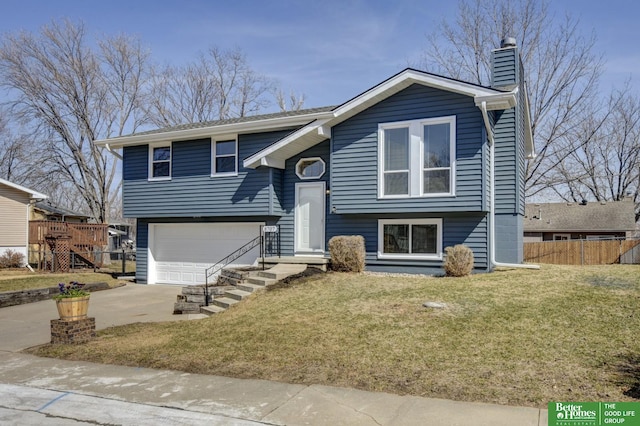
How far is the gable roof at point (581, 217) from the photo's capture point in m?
32.0

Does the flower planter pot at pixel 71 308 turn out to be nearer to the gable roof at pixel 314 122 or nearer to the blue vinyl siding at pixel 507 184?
the gable roof at pixel 314 122

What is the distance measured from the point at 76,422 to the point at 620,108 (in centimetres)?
3652

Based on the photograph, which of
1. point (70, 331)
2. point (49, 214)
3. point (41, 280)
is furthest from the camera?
point (49, 214)

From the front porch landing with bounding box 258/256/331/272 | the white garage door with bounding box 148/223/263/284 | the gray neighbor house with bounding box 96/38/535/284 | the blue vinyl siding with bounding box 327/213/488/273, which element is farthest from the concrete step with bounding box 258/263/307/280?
the white garage door with bounding box 148/223/263/284

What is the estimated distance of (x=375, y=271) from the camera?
14117 mm

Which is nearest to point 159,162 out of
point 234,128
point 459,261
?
point 234,128

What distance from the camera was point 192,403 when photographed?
5.42m

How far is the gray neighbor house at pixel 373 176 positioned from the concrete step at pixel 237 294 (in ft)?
12.8

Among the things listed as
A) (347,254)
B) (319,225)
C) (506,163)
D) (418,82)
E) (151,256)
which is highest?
(418,82)

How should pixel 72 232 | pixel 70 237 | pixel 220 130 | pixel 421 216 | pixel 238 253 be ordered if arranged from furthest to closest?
pixel 72 232, pixel 70 237, pixel 238 253, pixel 220 130, pixel 421 216

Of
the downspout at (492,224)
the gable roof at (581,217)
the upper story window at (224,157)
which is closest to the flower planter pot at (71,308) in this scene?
the upper story window at (224,157)

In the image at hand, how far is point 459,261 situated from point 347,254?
2.94m

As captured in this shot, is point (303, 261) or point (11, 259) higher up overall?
point (303, 261)

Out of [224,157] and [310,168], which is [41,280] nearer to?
[224,157]
